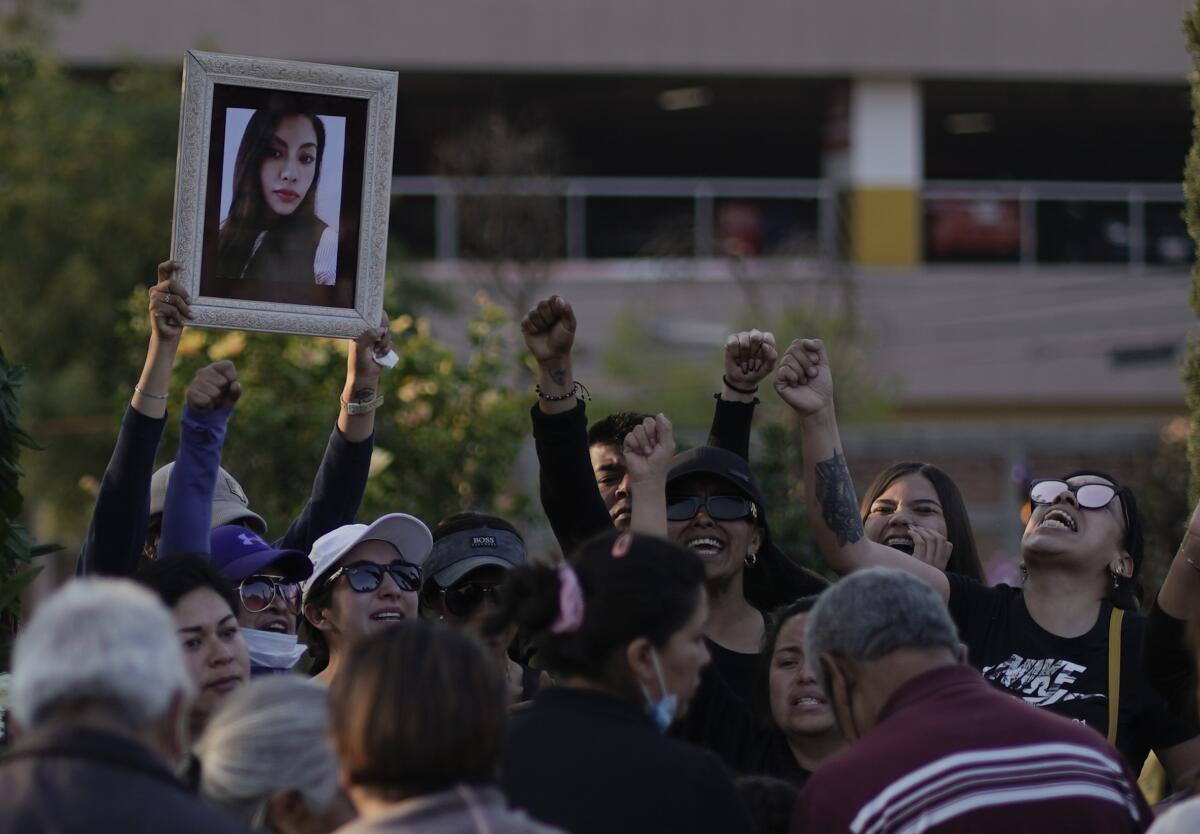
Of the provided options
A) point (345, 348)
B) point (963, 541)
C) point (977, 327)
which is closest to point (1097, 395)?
point (977, 327)

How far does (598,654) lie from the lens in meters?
3.54

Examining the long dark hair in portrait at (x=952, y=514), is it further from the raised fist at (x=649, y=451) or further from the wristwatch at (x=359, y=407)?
the wristwatch at (x=359, y=407)

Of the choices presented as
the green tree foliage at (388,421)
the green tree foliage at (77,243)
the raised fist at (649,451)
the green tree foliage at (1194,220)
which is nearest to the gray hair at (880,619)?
the raised fist at (649,451)

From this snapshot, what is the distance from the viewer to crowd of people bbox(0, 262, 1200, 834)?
2977 millimetres

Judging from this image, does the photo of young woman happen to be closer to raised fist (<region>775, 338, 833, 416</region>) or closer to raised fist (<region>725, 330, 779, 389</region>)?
raised fist (<region>725, 330, 779, 389</region>)

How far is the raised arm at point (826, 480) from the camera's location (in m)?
5.01

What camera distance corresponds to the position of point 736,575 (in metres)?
5.24

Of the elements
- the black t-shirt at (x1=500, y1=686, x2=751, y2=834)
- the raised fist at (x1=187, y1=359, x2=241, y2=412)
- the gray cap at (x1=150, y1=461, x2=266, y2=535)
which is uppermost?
the raised fist at (x1=187, y1=359, x2=241, y2=412)

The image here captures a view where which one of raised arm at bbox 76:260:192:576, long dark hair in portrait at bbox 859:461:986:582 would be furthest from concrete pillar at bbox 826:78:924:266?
raised arm at bbox 76:260:192:576

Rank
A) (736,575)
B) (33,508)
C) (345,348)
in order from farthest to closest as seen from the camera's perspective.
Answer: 1. (33,508)
2. (345,348)
3. (736,575)

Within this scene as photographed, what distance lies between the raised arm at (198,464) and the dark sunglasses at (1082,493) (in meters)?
2.38

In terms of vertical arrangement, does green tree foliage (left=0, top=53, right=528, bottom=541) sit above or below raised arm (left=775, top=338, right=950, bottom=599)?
above

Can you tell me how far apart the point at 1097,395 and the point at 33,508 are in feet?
41.0

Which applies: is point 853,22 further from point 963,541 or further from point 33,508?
point 963,541
